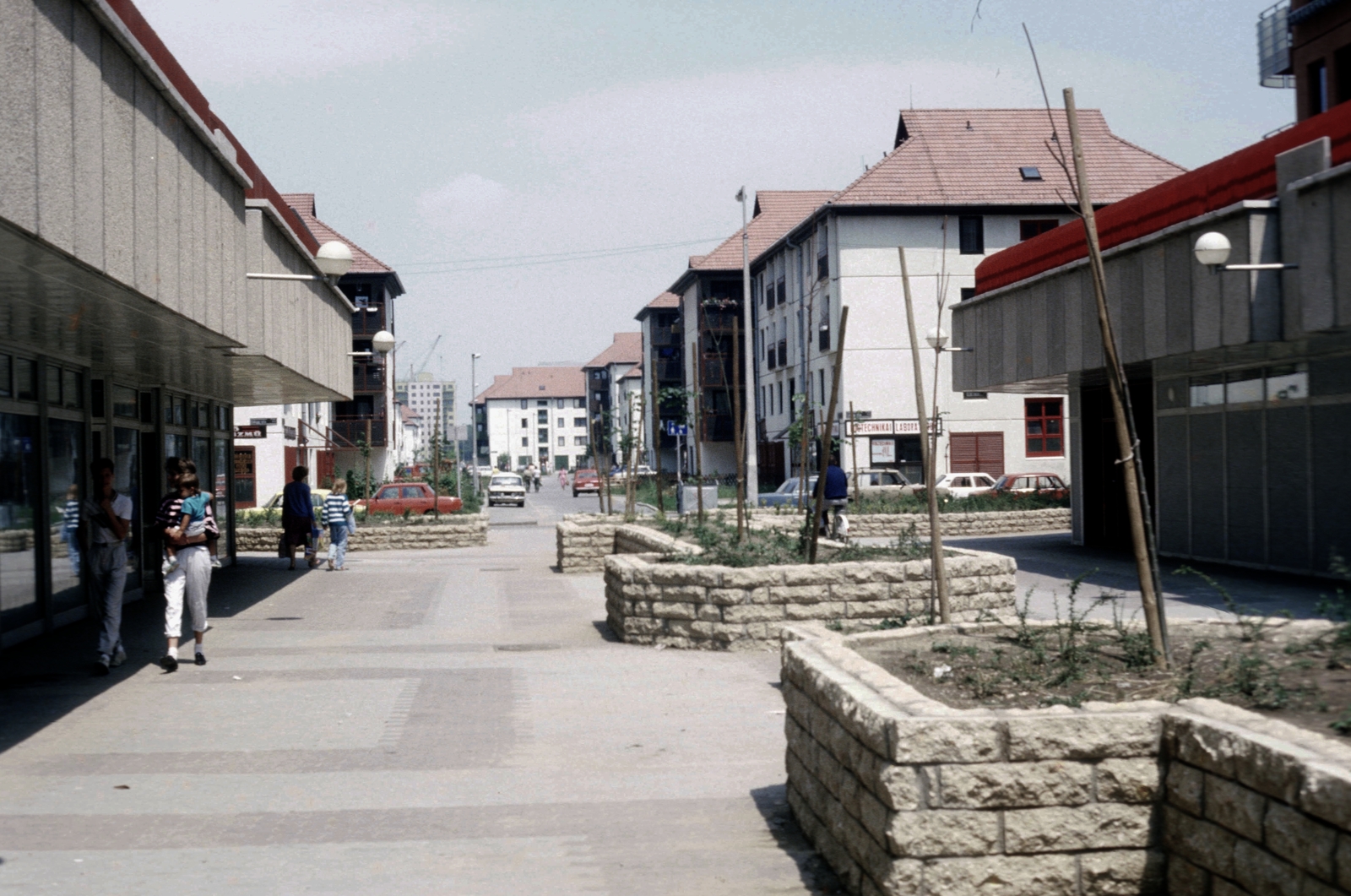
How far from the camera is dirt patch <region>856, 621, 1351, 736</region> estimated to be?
514cm

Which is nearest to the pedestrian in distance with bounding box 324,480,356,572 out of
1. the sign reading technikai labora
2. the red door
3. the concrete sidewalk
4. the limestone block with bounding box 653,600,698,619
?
the concrete sidewalk

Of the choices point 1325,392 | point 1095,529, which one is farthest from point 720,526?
point 1095,529

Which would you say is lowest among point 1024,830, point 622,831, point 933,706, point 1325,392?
point 622,831

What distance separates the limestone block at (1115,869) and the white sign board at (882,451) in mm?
47895

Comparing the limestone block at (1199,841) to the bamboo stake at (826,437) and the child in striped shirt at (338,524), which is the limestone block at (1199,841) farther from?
the child in striped shirt at (338,524)

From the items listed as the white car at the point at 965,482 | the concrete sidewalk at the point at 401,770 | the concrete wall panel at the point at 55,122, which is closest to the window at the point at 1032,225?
the white car at the point at 965,482

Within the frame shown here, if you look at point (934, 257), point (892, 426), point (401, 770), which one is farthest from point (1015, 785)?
point (934, 257)

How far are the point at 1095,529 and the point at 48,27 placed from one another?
2178 centimetres

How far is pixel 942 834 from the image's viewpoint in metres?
4.78

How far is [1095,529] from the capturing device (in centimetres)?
2620

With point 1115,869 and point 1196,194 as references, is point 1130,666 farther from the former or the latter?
point 1196,194

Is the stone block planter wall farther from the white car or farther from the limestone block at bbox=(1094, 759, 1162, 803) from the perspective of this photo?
the white car

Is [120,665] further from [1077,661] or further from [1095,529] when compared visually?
[1095,529]

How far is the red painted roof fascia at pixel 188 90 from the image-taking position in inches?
391
